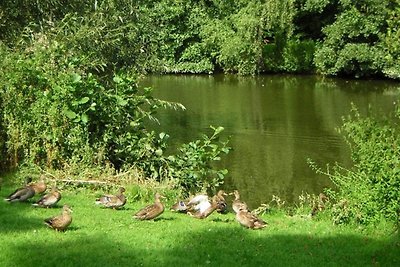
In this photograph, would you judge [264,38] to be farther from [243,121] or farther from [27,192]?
[27,192]

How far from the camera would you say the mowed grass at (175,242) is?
8.04 m

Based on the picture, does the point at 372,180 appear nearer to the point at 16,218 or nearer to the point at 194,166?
the point at 194,166

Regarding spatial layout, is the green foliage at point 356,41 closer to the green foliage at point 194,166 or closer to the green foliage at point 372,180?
the green foliage at point 194,166

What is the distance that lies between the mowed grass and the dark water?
408 centimetres

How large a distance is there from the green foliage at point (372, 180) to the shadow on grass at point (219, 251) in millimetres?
744

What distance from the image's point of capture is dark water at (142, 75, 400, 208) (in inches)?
717

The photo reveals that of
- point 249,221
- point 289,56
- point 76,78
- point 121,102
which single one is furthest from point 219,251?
point 289,56

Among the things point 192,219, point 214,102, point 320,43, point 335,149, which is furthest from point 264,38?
point 192,219

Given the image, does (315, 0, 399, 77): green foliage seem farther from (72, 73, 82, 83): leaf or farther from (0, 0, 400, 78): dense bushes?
(72, 73, 82, 83): leaf

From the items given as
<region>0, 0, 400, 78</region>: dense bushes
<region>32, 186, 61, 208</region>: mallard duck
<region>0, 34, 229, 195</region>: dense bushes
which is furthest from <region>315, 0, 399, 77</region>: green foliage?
<region>32, 186, 61, 208</region>: mallard duck

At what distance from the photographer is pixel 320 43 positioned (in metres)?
46.7

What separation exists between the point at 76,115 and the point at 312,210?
5.62m

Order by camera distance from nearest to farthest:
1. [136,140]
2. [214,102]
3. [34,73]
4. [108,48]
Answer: [34,73] < [136,140] < [108,48] < [214,102]

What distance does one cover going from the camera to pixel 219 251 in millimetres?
8461
